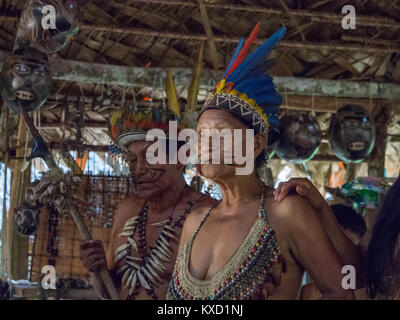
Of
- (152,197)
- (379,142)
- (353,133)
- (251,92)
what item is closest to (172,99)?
(152,197)

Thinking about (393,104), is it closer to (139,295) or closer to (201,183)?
(201,183)

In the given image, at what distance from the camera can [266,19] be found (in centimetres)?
629

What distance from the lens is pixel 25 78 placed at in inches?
171

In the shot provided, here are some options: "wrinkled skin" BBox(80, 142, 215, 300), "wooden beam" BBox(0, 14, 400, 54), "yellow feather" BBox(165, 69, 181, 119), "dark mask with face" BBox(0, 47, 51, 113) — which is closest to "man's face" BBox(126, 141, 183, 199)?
"wrinkled skin" BBox(80, 142, 215, 300)

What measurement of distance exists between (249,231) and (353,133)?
422 cm

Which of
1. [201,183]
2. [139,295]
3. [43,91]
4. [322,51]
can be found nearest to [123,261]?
[139,295]

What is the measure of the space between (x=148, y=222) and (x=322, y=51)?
4.36 meters

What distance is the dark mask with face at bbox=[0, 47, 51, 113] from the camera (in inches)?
171

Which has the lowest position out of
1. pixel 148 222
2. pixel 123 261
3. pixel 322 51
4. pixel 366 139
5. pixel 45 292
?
pixel 45 292

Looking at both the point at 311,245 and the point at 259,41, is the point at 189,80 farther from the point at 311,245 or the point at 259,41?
the point at 311,245

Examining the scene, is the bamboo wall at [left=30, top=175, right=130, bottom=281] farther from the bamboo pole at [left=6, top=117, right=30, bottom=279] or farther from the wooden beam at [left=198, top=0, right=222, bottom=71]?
the wooden beam at [left=198, top=0, right=222, bottom=71]

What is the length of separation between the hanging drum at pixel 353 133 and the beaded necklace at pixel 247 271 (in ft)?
13.8
